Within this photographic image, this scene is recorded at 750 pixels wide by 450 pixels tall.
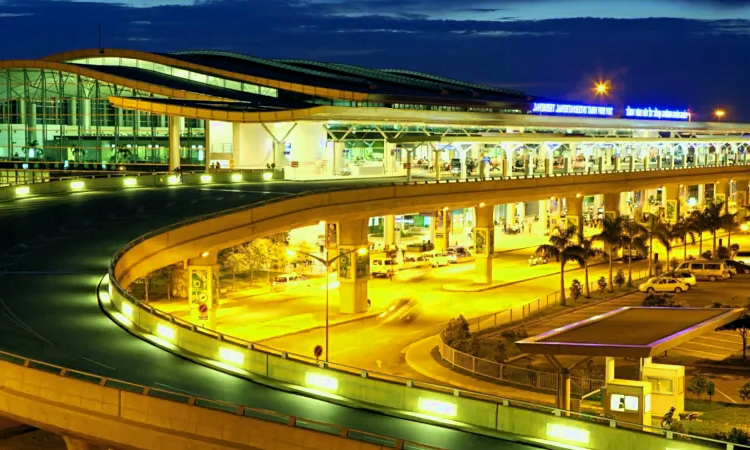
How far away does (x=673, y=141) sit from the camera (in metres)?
Result: 146

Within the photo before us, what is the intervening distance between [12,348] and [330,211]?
35592mm

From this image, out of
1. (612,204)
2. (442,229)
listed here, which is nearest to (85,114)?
(442,229)

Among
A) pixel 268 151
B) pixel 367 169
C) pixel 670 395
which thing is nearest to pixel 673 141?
pixel 367 169

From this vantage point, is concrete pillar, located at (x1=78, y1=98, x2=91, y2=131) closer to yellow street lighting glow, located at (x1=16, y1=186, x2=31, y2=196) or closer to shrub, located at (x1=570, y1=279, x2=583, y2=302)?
yellow street lighting glow, located at (x1=16, y1=186, x2=31, y2=196)

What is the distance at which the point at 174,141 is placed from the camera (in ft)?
302

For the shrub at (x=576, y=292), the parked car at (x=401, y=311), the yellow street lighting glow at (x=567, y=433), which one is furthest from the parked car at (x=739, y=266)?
the yellow street lighting glow at (x=567, y=433)

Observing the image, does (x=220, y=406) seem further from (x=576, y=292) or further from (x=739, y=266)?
(x=739, y=266)

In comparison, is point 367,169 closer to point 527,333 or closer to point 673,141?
point 527,333

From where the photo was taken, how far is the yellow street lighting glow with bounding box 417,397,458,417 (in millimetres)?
25000

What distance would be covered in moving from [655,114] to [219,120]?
78335 mm

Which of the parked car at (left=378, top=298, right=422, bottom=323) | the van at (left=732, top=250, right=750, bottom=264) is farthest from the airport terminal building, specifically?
the van at (left=732, top=250, right=750, bottom=264)

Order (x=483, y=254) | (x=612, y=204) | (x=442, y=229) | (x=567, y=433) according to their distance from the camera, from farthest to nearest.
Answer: (x=612, y=204)
(x=442, y=229)
(x=483, y=254)
(x=567, y=433)

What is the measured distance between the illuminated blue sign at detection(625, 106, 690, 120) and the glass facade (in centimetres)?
6720

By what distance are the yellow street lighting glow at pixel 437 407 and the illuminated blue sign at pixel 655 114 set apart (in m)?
121
